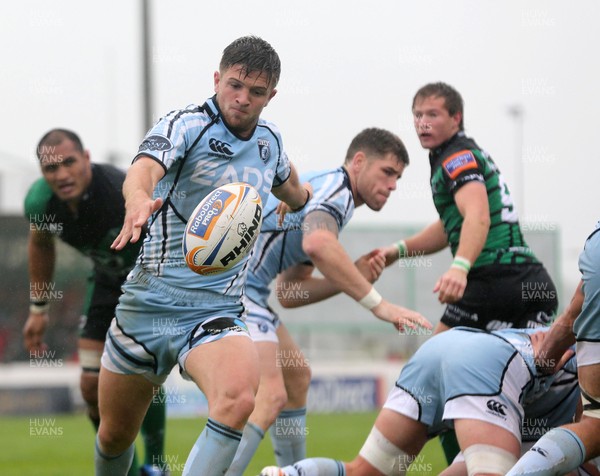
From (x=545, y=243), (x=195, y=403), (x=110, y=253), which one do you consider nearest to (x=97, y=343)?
(x=110, y=253)

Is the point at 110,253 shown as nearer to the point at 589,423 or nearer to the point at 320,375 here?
the point at 589,423

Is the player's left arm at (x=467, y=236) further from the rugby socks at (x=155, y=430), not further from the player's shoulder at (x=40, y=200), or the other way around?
the player's shoulder at (x=40, y=200)

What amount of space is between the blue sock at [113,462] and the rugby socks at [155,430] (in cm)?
126

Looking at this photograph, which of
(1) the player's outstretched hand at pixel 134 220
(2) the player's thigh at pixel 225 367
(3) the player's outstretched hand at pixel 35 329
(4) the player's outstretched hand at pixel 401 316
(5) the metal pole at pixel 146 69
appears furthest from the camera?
(5) the metal pole at pixel 146 69

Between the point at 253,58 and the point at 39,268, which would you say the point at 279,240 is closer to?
the point at 39,268

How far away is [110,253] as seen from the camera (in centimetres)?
684

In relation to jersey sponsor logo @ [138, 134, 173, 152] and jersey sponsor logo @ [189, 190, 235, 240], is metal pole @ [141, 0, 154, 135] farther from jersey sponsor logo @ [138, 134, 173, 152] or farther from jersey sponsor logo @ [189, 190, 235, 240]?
jersey sponsor logo @ [189, 190, 235, 240]

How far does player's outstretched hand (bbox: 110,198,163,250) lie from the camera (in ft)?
12.8

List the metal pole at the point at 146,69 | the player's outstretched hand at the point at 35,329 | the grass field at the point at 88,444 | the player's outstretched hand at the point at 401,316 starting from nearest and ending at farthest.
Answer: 1. the player's outstretched hand at the point at 401,316
2. the player's outstretched hand at the point at 35,329
3. the grass field at the point at 88,444
4. the metal pole at the point at 146,69

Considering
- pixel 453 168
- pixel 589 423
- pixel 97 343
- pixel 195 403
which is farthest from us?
pixel 195 403

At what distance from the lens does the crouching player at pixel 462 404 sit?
14.5 ft

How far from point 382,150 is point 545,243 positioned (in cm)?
1185

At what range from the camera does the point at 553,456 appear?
429cm

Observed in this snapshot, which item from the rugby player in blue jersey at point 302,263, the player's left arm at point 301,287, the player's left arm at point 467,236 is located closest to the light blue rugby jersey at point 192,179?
the rugby player in blue jersey at point 302,263
